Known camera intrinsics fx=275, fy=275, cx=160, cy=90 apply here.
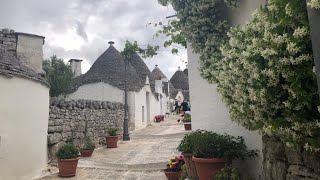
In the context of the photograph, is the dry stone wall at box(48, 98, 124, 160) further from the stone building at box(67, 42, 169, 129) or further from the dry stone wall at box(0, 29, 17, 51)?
the stone building at box(67, 42, 169, 129)

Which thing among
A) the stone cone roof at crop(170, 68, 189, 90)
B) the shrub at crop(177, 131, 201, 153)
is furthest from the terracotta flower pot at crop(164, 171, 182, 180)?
the stone cone roof at crop(170, 68, 189, 90)

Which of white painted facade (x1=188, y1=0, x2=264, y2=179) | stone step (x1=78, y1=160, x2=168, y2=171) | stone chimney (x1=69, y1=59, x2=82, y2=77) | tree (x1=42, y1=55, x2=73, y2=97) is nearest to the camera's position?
white painted facade (x1=188, y1=0, x2=264, y2=179)

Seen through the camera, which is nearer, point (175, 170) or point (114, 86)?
point (175, 170)

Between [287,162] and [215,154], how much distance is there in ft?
4.78

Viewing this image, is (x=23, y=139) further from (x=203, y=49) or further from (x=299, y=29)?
(x=299, y=29)

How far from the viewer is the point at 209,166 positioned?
3.83 metres

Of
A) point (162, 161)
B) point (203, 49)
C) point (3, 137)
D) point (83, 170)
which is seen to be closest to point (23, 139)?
point (3, 137)

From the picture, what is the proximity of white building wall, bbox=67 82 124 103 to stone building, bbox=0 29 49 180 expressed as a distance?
11140mm

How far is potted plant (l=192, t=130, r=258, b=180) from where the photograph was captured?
3.79m

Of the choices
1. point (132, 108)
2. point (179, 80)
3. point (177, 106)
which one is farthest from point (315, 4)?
point (179, 80)

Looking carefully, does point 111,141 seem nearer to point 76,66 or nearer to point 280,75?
point 280,75

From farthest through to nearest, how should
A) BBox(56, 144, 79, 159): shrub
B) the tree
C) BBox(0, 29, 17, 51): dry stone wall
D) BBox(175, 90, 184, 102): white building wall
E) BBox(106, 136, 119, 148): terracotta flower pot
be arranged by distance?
BBox(175, 90, 184, 102): white building wall, the tree, BBox(106, 136, 119, 148): terracotta flower pot, BBox(0, 29, 17, 51): dry stone wall, BBox(56, 144, 79, 159): shrub

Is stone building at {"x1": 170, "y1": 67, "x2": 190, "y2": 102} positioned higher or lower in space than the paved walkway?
higher

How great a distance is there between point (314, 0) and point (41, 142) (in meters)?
7.72
